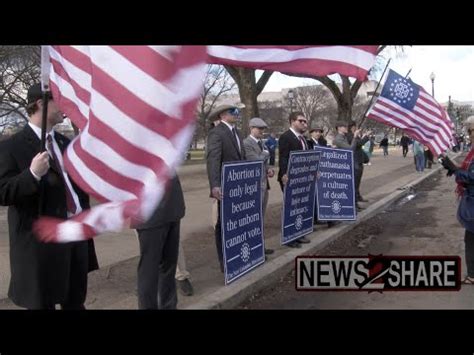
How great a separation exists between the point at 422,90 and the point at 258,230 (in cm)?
275

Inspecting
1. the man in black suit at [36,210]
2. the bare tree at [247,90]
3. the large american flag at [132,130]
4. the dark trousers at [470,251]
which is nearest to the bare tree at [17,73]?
the bare tree at [247,90]

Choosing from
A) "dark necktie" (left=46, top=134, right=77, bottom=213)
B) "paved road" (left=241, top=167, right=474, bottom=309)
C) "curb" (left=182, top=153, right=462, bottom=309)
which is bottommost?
"paved road" (left=241, top=167, right=474, bottom=309)

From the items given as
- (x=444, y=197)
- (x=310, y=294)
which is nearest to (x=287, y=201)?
(x=310, y=294)

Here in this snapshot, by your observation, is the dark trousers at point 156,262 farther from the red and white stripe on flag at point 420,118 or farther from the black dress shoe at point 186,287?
the red and white stripe on flag at point 420,118

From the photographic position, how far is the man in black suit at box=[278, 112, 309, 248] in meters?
6.49

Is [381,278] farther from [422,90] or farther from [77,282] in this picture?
[77,282]

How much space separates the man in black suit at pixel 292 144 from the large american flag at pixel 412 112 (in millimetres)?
1046

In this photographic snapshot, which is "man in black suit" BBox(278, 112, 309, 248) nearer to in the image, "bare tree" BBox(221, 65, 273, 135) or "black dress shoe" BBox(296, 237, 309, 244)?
"black dress shoe" BBox(296, 237, 309, 244)

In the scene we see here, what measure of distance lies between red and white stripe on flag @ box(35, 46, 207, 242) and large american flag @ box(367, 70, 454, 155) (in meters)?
4.28

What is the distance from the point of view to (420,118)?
19.0 feet

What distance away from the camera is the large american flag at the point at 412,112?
5770 mm

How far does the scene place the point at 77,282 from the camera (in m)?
3.06

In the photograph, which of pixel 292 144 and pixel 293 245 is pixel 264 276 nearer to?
pixel 293 245

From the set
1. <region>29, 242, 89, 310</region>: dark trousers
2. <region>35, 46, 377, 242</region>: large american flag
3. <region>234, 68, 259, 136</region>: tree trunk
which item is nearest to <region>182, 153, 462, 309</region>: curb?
<region>29, 242, 89, 310</region>: dark trousers
